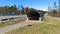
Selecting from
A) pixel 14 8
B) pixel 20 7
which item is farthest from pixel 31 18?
pixel 14 8

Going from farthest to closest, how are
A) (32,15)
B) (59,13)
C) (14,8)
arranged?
1. (14,8)
2. (59,13)
3. (32,15)

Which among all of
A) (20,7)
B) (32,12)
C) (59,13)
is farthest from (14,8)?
(20,7)

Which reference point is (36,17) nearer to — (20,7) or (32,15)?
(32,15)

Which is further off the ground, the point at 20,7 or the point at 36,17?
the point at 20,7

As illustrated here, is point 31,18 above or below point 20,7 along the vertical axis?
below

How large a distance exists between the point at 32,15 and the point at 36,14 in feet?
4.37

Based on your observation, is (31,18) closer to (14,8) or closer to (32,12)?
(32,12)

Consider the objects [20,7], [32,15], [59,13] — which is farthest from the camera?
[59,13]

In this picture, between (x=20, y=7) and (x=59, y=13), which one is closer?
(x=20, y=7)

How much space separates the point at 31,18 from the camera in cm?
4025

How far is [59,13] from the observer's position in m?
95.1

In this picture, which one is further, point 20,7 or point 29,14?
point 29,14

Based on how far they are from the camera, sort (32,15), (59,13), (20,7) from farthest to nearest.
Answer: (59,13) < (32,15) < (20,7)

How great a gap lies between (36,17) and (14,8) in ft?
411
